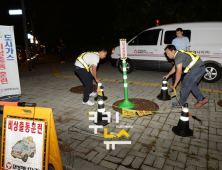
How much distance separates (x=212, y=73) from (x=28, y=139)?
7.03 meters

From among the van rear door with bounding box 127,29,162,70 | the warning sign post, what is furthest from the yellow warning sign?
the van rear door with bounding box 127,29,162,70

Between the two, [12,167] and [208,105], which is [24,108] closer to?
[12,167]

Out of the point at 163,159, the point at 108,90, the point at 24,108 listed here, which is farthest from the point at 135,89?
the point at 24,108

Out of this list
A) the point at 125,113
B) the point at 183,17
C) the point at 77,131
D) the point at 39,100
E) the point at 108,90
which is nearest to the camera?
the point at 77,131

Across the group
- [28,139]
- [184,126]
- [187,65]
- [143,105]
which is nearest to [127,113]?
[143,105]

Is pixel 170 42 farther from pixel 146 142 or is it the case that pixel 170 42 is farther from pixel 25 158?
pixel 25 158

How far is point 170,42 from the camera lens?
7.53 meters

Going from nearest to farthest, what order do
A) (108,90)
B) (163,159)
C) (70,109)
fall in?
(163,159) < (70,109) < (108,90)

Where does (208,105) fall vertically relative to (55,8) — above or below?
below

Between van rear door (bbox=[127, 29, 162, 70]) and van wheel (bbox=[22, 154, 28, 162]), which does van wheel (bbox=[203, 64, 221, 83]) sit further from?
van wheel (bbox=[22, 154, 28, 162])

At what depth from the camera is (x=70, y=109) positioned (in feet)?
16.1

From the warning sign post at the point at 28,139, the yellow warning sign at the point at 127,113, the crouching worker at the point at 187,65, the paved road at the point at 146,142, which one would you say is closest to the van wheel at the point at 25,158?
the warning sign post at the point at 28,139

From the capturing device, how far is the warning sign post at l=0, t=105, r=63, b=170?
230cm

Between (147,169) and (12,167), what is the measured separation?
1925 millimetres
